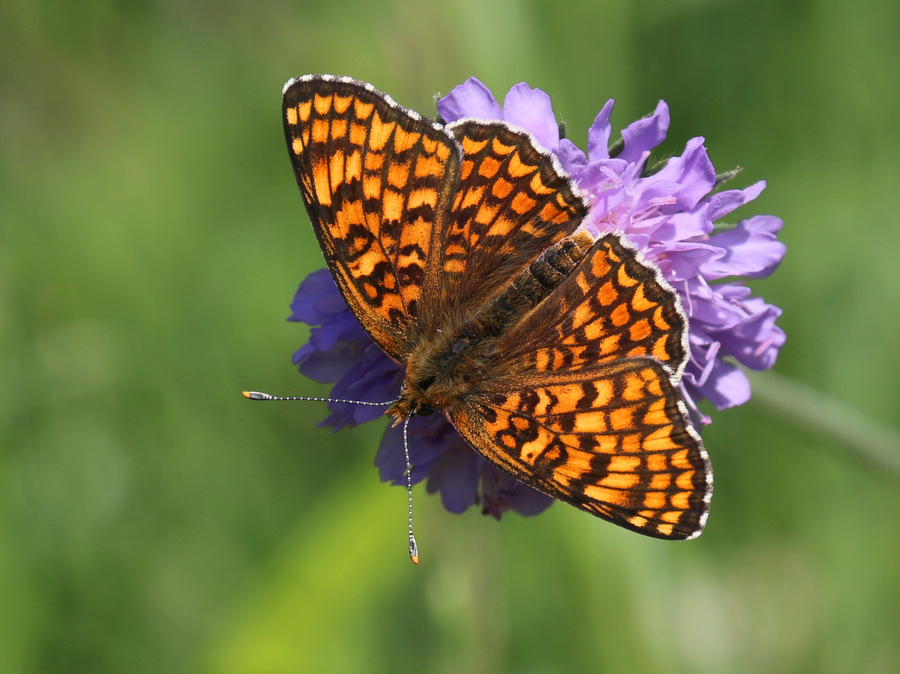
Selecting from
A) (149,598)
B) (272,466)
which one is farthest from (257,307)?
(149,598)

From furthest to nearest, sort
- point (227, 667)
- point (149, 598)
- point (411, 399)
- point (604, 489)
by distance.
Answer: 1. point (149, 598)
2. point (227, 667)
3. point (411, 399)
4. point (604, 489)

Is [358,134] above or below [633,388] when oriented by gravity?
above

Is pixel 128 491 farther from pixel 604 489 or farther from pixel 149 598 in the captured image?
pixel 604 489

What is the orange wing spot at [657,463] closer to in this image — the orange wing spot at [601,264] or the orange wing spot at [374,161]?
the orange wing spot at [601,264]

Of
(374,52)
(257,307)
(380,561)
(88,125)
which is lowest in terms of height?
(380,561)

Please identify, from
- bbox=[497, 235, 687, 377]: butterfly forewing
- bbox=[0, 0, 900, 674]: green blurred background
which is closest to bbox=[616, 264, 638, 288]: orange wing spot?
bbox=[497, 235, 687, 377]: butterfly forewing

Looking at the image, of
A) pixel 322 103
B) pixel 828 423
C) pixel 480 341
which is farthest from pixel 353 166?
pixel 828 423

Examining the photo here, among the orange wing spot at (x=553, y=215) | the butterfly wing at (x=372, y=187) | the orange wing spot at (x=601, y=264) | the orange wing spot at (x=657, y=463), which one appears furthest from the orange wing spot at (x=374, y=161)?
the orange wing spot at (x=657, y=463)

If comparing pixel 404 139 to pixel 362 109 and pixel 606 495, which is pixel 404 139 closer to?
pixel 362 109
